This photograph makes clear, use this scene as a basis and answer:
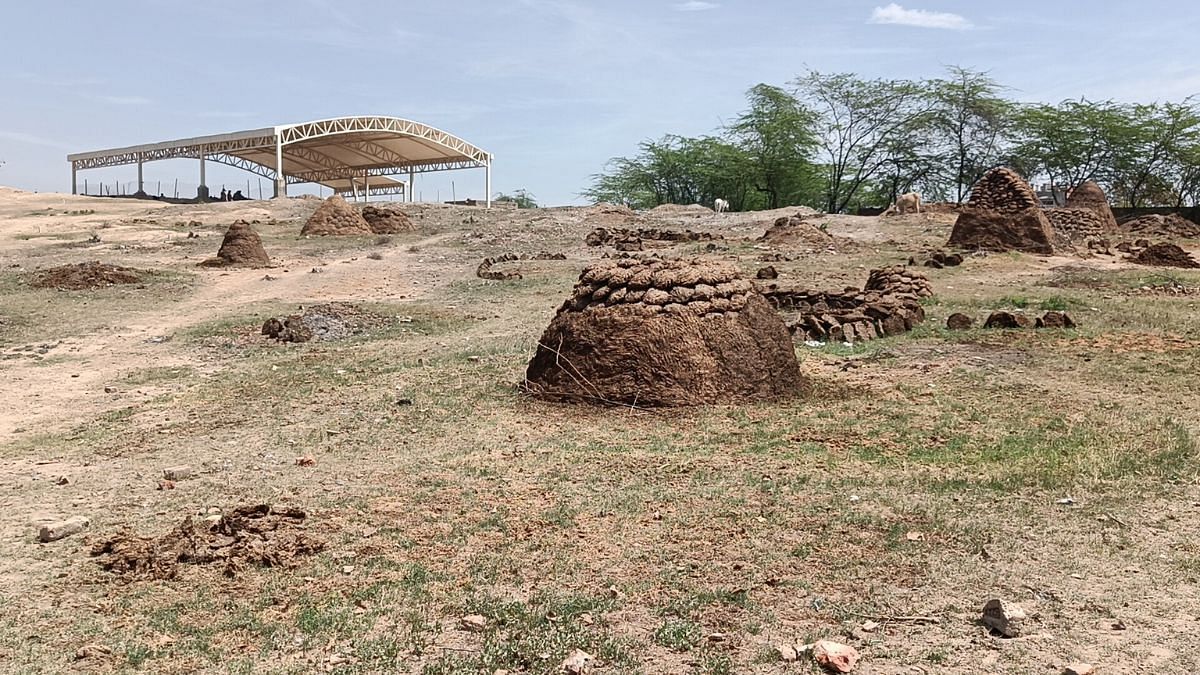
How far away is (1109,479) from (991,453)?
772 mm

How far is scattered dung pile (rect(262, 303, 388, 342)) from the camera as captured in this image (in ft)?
40.0

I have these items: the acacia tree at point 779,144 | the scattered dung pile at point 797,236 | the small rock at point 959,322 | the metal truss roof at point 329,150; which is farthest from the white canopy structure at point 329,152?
the small rock at point 959,322

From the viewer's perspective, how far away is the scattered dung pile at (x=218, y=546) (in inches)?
177

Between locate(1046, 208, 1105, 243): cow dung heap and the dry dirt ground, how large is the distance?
1428 centimetres

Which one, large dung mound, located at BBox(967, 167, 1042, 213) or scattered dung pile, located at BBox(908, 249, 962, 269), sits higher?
large dung mound, located at BBox(967, 167, 1042, 213)

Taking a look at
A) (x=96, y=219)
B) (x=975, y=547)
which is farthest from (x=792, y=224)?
(x=96, y=219)

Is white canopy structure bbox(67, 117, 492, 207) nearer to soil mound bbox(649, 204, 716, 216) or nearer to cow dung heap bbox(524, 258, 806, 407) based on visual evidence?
soil mound bbox(649, 204, 716, 216)

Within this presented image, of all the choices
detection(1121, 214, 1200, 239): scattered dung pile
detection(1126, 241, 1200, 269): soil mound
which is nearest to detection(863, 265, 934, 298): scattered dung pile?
detection(1126, 241, 1200, 269): soil mound

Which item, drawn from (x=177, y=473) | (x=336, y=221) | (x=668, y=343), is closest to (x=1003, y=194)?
(x=668, y=343)

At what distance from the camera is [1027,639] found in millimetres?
3580

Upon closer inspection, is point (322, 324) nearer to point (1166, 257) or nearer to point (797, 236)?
point (797, 236)

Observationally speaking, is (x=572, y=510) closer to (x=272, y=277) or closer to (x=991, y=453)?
(x=991, y=453)

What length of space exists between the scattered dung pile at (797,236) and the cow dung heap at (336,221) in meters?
11.7

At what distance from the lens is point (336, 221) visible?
26.6 m
